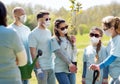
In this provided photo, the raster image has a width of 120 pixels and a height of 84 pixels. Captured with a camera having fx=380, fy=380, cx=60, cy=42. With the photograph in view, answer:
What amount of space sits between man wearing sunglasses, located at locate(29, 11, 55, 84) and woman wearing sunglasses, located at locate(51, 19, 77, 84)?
0.14 m

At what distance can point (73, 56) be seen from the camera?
22.1ft

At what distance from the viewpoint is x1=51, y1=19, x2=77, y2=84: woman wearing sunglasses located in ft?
21.2

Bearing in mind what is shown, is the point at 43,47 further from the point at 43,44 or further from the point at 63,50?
the point at 63,50

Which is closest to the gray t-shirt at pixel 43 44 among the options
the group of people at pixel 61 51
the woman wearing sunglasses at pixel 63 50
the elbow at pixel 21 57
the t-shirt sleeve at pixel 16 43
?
the group of people at pixel 61 51

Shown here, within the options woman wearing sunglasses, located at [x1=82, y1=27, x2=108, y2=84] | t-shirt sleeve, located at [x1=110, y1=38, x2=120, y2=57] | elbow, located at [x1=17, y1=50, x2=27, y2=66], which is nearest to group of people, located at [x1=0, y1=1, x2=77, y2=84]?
woman wearing sunglasses, located at [x1=82, y1=27, x2=108, y2=84]

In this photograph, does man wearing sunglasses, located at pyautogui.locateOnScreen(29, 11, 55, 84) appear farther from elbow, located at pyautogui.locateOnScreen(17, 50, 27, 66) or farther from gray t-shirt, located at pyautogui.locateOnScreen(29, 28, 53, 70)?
elbow, located at pyautogui.locateOnScreen(17, 50, 27, 66)

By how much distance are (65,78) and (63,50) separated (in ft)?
1.61

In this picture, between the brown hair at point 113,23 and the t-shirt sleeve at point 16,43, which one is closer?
the t-shirt sleeve at point 16,43

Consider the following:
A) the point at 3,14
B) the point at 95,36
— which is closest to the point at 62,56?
the point at 95,36

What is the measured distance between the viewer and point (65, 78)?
642 centimetres

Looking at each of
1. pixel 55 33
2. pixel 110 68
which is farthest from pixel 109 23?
pixel 55 33

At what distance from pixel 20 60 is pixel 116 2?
44019 millimetres

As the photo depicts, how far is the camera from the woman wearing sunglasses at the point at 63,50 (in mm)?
6454

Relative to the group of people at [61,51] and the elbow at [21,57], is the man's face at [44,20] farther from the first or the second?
the elbow at [21,57]
